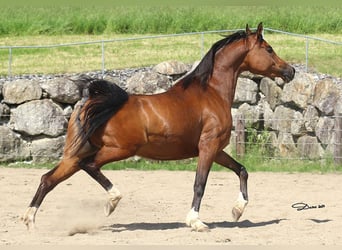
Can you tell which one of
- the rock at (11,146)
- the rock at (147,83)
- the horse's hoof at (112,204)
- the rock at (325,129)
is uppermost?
the horse's hoof at (112,204)

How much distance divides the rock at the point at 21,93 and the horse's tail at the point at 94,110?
703 cm

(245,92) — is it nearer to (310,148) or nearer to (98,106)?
(310,148)

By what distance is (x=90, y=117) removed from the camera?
32.1 feet

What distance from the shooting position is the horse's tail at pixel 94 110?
9773mm

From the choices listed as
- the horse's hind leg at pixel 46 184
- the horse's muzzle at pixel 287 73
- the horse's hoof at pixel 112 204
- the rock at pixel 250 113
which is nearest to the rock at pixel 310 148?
the rock at pixel 250 113

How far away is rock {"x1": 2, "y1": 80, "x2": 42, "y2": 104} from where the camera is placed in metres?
16.9

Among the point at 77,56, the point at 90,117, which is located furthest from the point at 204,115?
the point at 77,56

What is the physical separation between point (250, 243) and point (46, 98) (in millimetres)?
8493

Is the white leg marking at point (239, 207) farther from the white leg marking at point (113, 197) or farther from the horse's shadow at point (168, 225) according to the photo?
the white leg marking at point (113, 197)

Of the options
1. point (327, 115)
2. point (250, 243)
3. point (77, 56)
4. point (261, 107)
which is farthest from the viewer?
point (77, 56)

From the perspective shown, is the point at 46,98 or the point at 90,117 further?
the point at 46,98

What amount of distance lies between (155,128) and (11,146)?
23.5ft

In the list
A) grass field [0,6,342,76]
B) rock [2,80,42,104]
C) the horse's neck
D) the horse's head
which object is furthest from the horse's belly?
grass field [0,6,342,76]

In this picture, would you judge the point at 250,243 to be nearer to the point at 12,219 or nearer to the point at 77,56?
the point at 12,219
